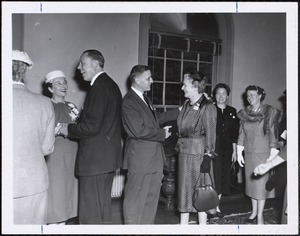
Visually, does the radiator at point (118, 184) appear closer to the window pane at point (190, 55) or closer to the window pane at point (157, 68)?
the window pane at point (157, 68)

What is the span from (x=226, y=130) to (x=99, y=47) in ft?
6.11

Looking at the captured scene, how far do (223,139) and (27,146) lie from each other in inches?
90.6

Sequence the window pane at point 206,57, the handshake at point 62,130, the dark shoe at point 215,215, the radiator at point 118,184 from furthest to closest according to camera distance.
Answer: the window pane at point 206,57 < the radiator at point 118,184 < the dark shoe at point 215,215 < the handshake at point 62,130

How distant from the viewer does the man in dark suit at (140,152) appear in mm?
A: 2713

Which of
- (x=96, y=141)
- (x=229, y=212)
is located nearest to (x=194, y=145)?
(x=96, y=141)

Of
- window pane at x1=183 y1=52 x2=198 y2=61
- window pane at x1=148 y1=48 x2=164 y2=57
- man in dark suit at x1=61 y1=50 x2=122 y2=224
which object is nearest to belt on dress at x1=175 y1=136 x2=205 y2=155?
man in dark suit at x1=61 y1=50 x2=122 y2=224

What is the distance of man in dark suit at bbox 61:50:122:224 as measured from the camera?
257 centimetres

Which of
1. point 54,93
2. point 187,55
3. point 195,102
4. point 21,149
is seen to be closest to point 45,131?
point 21,149

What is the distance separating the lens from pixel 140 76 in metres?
2.79

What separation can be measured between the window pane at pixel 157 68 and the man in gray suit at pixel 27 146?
103 inches

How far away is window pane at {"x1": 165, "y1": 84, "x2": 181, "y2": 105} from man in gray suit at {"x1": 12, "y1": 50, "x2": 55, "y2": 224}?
282 cm

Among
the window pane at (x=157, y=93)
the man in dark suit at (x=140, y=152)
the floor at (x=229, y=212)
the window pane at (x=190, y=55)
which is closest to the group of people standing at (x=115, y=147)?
the man in dark suit at (x=140, y=152)

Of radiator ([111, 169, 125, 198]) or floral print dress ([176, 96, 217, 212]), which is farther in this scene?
radiator ([111, 169, 125, 198])

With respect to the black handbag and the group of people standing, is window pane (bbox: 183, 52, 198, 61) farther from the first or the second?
the black handbag
